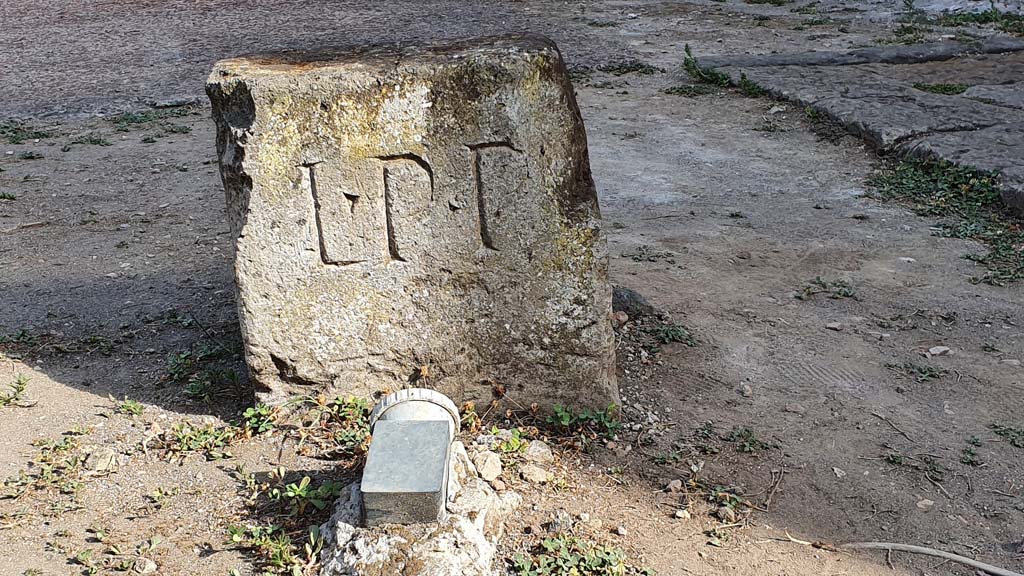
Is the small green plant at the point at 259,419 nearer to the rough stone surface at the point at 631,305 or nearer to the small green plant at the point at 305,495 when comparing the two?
the small green plant at the point at 305,495

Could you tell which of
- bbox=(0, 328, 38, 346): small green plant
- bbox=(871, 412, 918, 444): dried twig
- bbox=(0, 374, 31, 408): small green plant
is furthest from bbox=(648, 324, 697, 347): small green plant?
bbox=(0, 328, 38, 346): small green plant

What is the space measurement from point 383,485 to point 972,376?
7.84 feet

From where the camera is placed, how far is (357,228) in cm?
284

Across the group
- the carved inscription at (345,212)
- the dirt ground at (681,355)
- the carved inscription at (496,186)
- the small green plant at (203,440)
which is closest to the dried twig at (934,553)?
the dirt ground at (681,355)

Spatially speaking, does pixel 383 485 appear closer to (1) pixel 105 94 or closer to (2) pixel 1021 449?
(2) pixel 1021 449

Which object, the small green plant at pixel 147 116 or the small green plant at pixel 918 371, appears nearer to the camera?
the small green plant at pixel 918 371

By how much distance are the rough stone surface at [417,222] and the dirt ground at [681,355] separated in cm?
35

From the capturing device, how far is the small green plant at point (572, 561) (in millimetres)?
2441

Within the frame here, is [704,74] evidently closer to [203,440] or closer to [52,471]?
[203,440]

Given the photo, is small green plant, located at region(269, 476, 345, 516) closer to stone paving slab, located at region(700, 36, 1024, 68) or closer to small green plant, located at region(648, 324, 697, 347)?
small green plant, located at region(648, 324, 697, 347)

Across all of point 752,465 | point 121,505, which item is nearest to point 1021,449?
point 752,465

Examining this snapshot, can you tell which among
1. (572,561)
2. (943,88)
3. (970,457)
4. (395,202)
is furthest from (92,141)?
(943,88)

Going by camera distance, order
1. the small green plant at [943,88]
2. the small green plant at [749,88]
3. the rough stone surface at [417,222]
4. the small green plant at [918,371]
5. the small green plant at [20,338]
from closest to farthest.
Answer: the rough stone surface at [417,222]
the small green plant at [918,371]
the small green plant at [20,338]
the small green plant at [943,88]
the small green plant at [749,88]

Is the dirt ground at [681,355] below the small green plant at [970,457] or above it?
above
